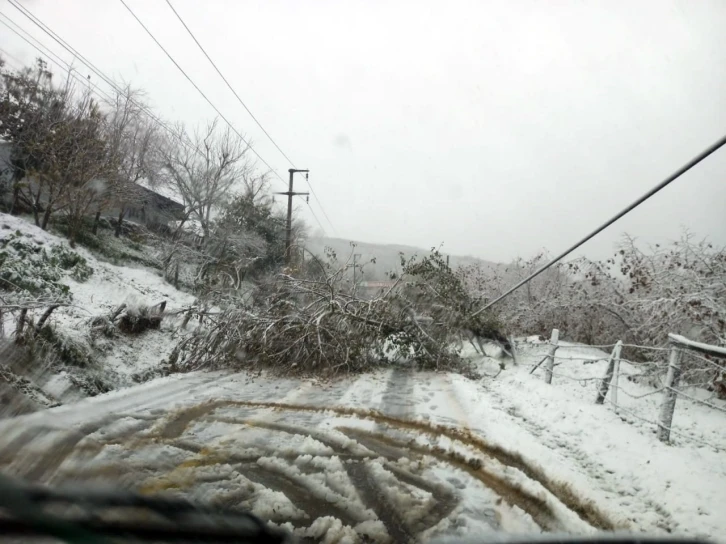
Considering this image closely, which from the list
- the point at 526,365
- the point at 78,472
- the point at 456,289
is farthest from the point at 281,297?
the point at 78,472

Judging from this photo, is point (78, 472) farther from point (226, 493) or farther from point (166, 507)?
point (226, 493)

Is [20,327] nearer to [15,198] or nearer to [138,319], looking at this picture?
[138,319]

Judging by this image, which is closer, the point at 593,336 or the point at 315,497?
the point at 315,497

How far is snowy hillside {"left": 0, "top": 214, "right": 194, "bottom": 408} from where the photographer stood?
5.94 metres

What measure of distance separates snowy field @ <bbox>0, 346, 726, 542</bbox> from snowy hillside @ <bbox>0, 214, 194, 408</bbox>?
1.00 meters

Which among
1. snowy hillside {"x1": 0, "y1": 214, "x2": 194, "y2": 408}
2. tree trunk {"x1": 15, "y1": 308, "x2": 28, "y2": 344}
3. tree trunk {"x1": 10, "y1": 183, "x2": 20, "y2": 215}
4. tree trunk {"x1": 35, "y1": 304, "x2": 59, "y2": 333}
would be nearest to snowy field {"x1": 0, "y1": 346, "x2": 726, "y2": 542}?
snowy hillside {"x1": 0, "y1": 214, "x2": 194, "y2": 408}

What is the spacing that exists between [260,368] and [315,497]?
4.92m

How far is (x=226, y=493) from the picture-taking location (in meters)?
2.74

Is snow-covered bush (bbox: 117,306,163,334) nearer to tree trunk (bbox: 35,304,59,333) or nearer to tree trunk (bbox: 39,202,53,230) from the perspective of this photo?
tree trunk (bbox: 35,304,59,333)

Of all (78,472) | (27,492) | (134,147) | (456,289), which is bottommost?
(78,472)

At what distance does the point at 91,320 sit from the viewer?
7266mm

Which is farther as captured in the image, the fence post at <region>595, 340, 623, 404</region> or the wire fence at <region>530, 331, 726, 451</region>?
the fence post at <region>595, 340, 623, 404</region>

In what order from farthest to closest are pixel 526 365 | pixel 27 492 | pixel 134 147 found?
pixel 134 147 < pixel 526 365 < pixel 27 492

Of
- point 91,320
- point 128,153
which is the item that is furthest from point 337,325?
point 128,153
